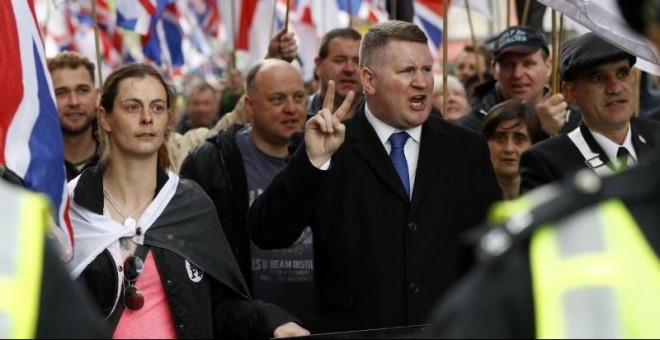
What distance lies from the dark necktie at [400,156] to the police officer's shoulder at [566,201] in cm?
353

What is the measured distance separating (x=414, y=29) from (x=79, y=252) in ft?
5.90

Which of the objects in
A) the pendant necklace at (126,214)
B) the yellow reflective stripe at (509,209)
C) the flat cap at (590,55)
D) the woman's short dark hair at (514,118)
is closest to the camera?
the yellow reflective stripe at (509,209)

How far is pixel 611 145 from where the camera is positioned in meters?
6.06

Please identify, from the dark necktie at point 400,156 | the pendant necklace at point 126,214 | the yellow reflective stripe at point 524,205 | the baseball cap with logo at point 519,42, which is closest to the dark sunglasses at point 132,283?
the pendant necklace at point 126,214

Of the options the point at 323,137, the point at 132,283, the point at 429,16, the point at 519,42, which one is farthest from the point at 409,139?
the point at 429,16

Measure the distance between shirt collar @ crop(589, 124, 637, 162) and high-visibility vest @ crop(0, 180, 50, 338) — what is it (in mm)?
3873

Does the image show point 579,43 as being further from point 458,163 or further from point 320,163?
point 320,163

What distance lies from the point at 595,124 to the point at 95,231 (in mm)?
2239

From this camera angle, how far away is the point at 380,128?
5.98m

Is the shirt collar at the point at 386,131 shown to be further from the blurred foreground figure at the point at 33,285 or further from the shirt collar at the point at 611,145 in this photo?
the blurred foreground figure at the point at 33,285

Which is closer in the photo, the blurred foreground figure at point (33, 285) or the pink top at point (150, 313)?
the blurred foreground figure at point (33, 285)

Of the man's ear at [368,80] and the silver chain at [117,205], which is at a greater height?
the man's ear at [368,80]

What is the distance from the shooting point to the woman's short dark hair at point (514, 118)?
24.8 feet

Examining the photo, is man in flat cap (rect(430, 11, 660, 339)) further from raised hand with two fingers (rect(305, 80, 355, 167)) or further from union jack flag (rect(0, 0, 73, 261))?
raised hand with two fingers (rect(305, 80, 355, 167))
